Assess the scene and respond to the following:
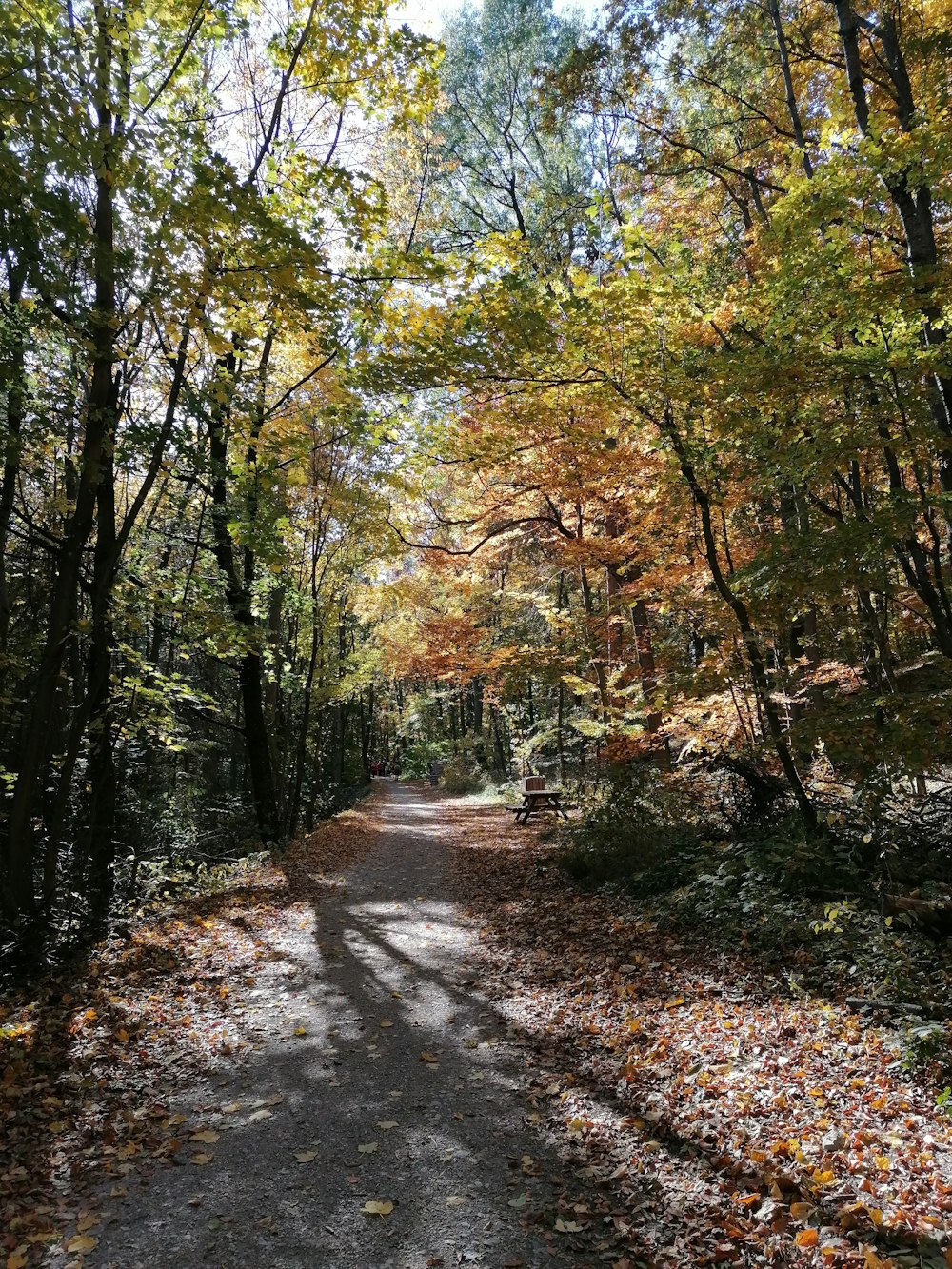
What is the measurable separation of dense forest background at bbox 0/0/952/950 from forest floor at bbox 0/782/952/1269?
4.59 ft

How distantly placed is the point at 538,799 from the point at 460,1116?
421 inches

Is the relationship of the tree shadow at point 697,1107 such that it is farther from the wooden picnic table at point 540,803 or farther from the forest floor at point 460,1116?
the wooden picnic table at point 540,803

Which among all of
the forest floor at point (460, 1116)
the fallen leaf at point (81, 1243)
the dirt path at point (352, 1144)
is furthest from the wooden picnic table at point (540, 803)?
the fallen leaf at point (81, 1243)

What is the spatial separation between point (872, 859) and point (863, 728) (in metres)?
1.25

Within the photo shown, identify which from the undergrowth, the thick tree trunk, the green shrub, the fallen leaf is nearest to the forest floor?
the fallen leaf

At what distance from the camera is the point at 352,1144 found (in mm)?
3742

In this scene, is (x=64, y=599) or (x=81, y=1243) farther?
(x=64, y=599)

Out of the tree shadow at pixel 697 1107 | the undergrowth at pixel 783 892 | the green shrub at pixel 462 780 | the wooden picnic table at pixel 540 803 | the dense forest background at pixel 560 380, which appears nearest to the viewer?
the tree shadow at pixel 697 1107

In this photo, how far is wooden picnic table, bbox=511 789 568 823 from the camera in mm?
14204

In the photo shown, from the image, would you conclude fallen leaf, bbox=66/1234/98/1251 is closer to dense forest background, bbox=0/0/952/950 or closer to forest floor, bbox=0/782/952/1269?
forest floor, bbox=0/782/952/1269

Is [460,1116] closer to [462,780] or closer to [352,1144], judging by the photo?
[352,1144]

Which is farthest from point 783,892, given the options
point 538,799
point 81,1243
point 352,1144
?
point 538,799

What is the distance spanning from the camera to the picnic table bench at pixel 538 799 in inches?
560

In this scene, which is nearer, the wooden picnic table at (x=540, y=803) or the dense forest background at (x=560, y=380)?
the dense forest background at (x=560, y=380)
